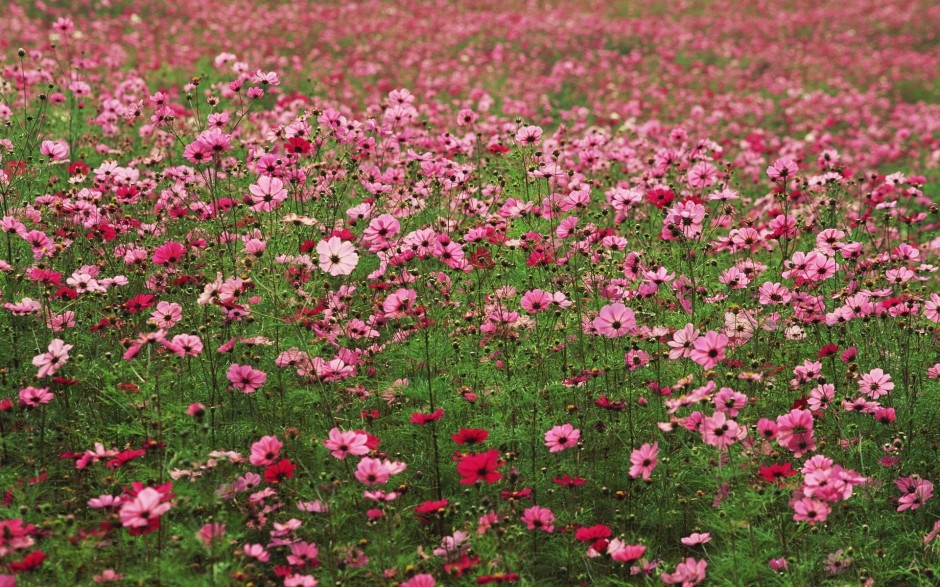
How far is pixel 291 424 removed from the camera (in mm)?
2971

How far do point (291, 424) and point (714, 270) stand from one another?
2181 millimetres

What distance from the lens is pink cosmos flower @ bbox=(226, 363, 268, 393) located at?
271 cm

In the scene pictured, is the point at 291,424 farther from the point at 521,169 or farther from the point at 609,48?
the point at 609,48

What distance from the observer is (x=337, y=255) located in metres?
2.75

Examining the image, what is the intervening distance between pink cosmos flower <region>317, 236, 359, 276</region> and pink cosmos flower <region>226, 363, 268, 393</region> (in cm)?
40

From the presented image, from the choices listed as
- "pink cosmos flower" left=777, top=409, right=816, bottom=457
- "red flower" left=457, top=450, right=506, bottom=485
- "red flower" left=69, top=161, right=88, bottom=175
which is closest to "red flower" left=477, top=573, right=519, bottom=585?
"red flower" left=457, top=450, right=506, bottom=485

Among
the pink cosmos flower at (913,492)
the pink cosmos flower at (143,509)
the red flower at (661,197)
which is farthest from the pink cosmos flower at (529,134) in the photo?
the pink cosmos flower at (143,509)

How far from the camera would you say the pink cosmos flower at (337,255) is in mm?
2752

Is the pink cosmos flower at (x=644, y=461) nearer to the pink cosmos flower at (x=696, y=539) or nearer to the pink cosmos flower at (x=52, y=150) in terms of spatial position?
the pink cosmos flower at (x=696, y=539)

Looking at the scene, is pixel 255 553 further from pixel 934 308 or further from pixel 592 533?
pixel 934 308

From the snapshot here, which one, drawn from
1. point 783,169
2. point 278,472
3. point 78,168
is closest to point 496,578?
point 278,472

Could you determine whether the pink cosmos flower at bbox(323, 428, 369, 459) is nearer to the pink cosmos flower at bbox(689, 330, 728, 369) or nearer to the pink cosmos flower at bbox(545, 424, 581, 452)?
the pink cosmos flower at bbox(545, 424, 581, 452)

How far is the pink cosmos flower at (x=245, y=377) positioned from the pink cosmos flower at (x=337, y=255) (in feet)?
1.32

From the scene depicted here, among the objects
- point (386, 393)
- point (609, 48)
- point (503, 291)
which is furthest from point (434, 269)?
point (609, 48)
